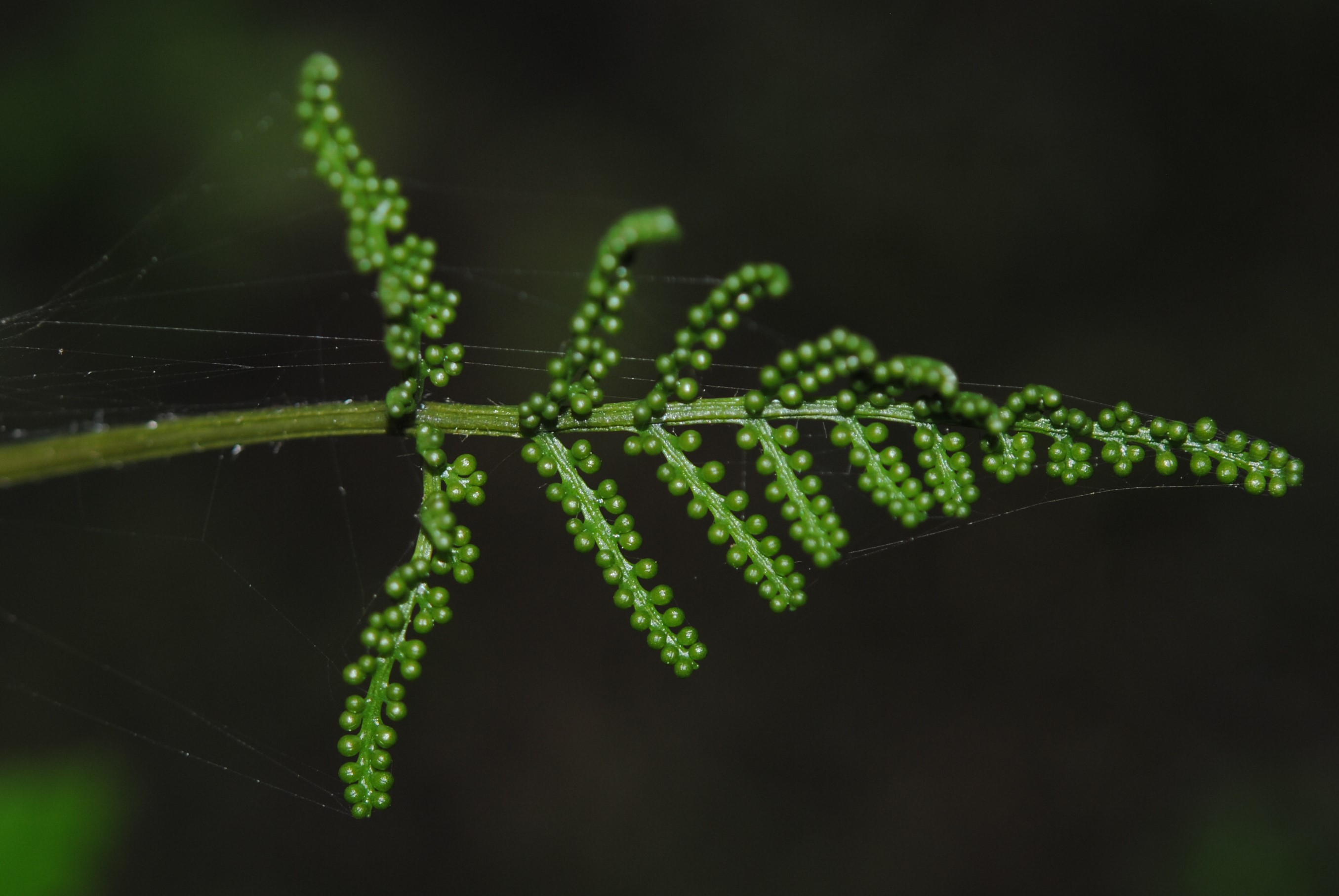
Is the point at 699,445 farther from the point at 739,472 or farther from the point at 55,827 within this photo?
the point at 739,472

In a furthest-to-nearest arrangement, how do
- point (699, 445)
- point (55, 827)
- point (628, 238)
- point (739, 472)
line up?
point (739, 472) → point (55, 827) → point (699, 445) → point (628, 238)

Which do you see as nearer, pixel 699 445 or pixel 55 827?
pixel 699 445

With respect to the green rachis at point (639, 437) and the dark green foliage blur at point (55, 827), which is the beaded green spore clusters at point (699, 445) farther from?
the dark green foliage blur at point (55, 827)

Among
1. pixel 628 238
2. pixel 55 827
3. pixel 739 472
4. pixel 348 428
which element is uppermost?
pixel 739 472

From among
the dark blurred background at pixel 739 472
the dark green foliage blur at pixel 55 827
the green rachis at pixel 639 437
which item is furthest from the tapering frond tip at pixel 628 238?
the dark blurred background at pixel 739 472

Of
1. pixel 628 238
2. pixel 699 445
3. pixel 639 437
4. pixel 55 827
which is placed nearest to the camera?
pixel 628 238

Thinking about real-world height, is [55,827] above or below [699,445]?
below

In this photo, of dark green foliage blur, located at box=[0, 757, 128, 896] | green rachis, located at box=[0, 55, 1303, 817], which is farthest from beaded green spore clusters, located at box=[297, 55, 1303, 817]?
dark green foliage blur, located at box=[0, 757, 128, 896]

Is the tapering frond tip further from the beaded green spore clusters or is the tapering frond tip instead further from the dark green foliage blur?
the dark green foliage blur

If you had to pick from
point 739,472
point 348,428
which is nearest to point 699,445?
point 348,428
